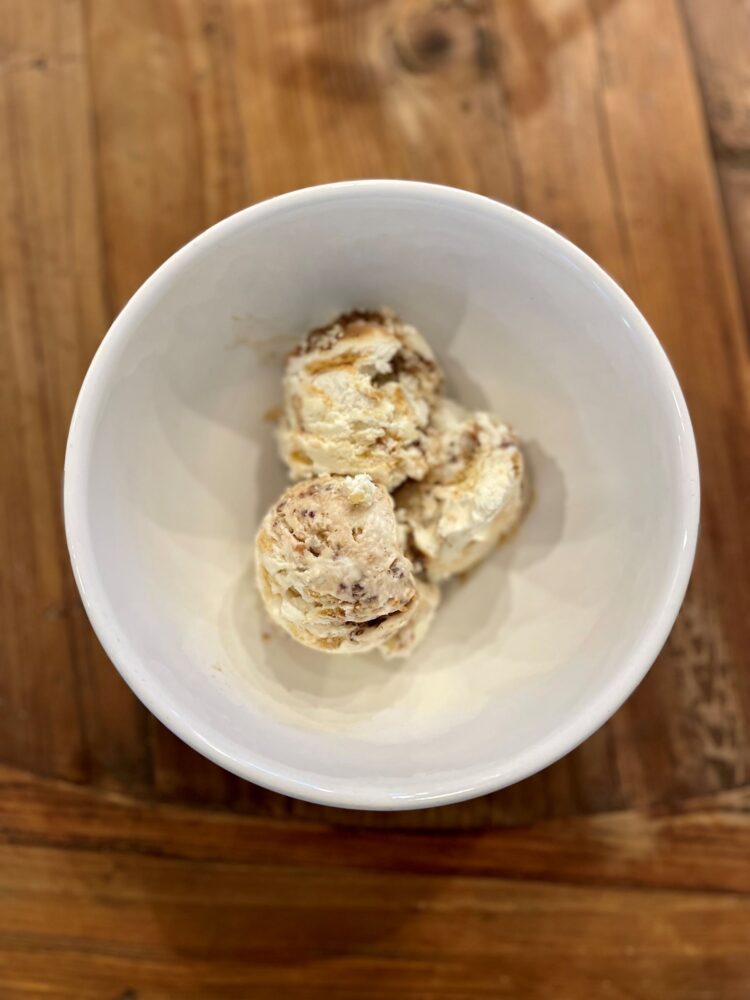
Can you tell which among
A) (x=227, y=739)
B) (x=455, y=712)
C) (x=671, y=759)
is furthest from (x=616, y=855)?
(x=227, y=739)

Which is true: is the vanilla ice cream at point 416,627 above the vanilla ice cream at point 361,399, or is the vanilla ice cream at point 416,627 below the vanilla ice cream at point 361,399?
below

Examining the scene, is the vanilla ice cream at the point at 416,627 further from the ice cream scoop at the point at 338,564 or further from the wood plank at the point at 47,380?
the wood plank at the point at 47,380

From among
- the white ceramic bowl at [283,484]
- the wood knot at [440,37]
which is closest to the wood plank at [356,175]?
the wood knot at [440,37]

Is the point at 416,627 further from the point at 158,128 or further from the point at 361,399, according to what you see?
the point at 158,128

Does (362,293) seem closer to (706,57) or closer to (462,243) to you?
(462,243)

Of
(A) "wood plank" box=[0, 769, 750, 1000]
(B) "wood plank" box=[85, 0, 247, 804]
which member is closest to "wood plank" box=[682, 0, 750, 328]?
(B) "wood plank" box=[85, 0, 247, 804]

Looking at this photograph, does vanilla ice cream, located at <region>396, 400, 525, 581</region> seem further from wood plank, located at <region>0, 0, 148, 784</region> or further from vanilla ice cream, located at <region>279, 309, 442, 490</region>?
wood plank, located at <region>0, 0, 148, 784</region>
